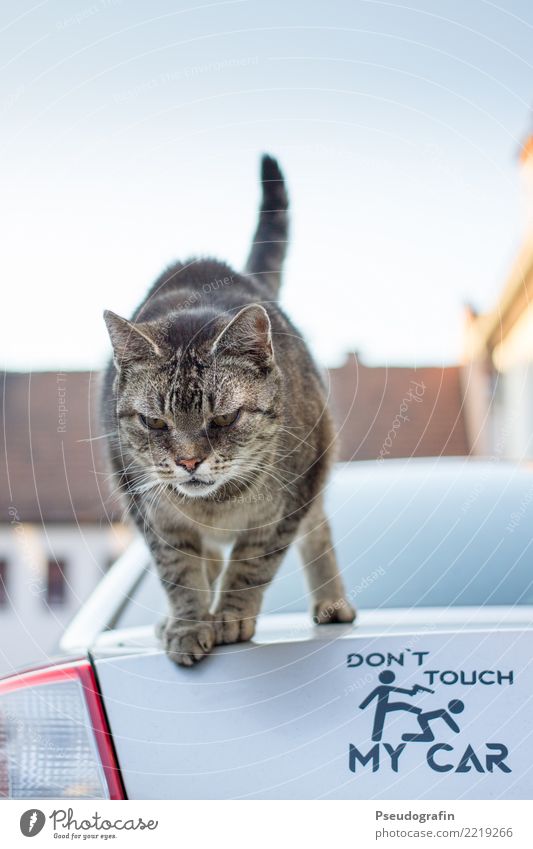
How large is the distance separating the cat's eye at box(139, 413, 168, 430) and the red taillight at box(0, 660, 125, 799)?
514mm

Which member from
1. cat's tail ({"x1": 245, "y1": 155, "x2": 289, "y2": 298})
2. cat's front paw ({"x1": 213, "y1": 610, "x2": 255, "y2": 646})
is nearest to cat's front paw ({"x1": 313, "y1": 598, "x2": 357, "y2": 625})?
cat's front paw ({"x1": 213, "y1": 610, "x2": 255, "y2": 646})

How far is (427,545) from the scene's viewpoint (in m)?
1.66

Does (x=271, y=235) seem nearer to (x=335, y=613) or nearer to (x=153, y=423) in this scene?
(x=153, y=423)

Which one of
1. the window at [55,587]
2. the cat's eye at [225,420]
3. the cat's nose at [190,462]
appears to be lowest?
the window at [55,587]

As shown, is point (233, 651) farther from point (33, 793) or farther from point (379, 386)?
point (379, 386)

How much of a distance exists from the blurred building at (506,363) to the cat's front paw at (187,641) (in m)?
1.14

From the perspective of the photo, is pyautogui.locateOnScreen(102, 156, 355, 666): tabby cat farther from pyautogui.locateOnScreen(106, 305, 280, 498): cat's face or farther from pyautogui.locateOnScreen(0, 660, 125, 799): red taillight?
pyautogui.locateOnScreen(0, 660, 125, 799): red taillight

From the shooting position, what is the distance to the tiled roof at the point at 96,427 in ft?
6.70

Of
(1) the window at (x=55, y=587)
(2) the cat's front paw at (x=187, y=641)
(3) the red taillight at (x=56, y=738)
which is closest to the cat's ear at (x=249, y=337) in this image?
(2) the cat's front paw at (x=187, y=641)

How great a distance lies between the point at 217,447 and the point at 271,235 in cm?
66

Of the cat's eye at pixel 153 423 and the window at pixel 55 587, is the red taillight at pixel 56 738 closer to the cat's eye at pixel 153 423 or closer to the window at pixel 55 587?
the cat's eye at pixel 153 423

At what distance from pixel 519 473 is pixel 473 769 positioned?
2.93ft

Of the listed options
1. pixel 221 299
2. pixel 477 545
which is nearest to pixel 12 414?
pixel 221 299

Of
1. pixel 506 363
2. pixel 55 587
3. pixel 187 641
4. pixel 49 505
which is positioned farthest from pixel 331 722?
pixel 55 587
